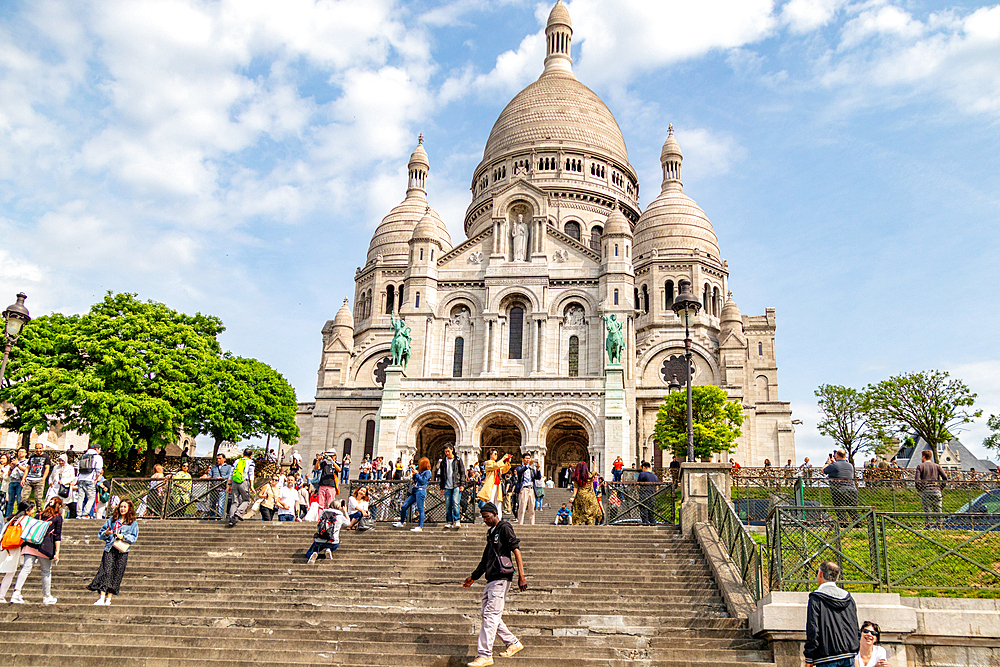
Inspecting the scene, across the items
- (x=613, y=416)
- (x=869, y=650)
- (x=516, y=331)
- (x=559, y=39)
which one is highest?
(x=559, y=39)

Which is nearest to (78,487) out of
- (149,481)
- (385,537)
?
(149,481)

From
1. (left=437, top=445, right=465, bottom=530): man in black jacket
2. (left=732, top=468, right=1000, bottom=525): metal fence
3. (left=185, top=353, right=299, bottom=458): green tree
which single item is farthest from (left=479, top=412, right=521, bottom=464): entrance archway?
(left=437, top=445, right=465, bottom=530): man in black jacket

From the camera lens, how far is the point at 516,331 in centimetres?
4128

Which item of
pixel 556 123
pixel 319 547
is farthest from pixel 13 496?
pixel 556 123

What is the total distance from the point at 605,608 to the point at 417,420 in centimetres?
2534

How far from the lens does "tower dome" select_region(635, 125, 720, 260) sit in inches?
2154

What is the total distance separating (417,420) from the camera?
120 feet

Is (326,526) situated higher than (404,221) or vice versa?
(404,221)

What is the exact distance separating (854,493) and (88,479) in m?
17.4

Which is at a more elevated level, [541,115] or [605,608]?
[541,115]

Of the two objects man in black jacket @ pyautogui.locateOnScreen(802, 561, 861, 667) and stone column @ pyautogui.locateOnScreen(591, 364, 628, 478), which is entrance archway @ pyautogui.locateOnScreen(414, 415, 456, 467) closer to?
stone column @ pyautogui.locateOnScreen(591, 364, 628, 478)

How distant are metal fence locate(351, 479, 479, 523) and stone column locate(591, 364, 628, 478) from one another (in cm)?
1666

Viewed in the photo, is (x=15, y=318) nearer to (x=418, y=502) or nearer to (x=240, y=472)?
(x=240, y=472)

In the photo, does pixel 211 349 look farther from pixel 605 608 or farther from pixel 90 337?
pixel 605 608
